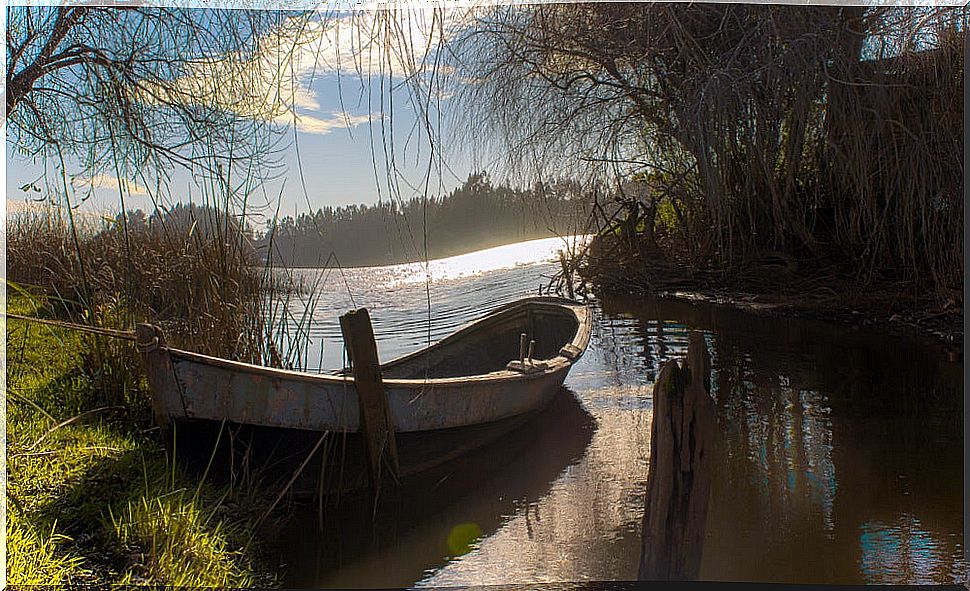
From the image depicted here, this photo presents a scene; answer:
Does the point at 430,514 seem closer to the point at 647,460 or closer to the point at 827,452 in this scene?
the point at 647,460

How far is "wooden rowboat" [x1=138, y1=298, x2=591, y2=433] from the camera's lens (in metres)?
2.66

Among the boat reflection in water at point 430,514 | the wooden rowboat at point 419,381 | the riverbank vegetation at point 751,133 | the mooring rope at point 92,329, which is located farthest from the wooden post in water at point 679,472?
the mooring rope at point 92,329

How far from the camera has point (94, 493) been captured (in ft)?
8.67

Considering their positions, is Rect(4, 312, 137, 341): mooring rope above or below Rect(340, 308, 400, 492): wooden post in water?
above

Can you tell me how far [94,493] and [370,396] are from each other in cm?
89

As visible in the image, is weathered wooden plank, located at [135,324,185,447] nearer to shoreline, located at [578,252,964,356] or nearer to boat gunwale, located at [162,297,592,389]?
boat gunwale, located at [162,297,592,389]

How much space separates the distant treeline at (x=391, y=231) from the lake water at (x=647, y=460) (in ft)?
Result: 0.20

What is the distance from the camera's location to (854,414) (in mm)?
2939

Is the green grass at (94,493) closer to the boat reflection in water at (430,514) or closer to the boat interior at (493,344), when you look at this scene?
the boat reflection in water at (430,514)

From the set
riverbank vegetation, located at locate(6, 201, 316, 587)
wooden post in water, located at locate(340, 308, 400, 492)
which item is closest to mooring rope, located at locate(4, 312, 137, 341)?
riverbank vegetation, located at locate(6, 201, 316, 587)

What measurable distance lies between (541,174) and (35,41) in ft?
5.82

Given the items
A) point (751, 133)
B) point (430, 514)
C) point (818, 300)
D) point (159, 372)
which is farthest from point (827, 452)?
point (159, 372)

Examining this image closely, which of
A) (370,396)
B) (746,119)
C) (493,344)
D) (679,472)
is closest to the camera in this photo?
(679,472)

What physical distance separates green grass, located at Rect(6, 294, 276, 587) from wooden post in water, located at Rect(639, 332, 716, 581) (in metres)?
1.23
